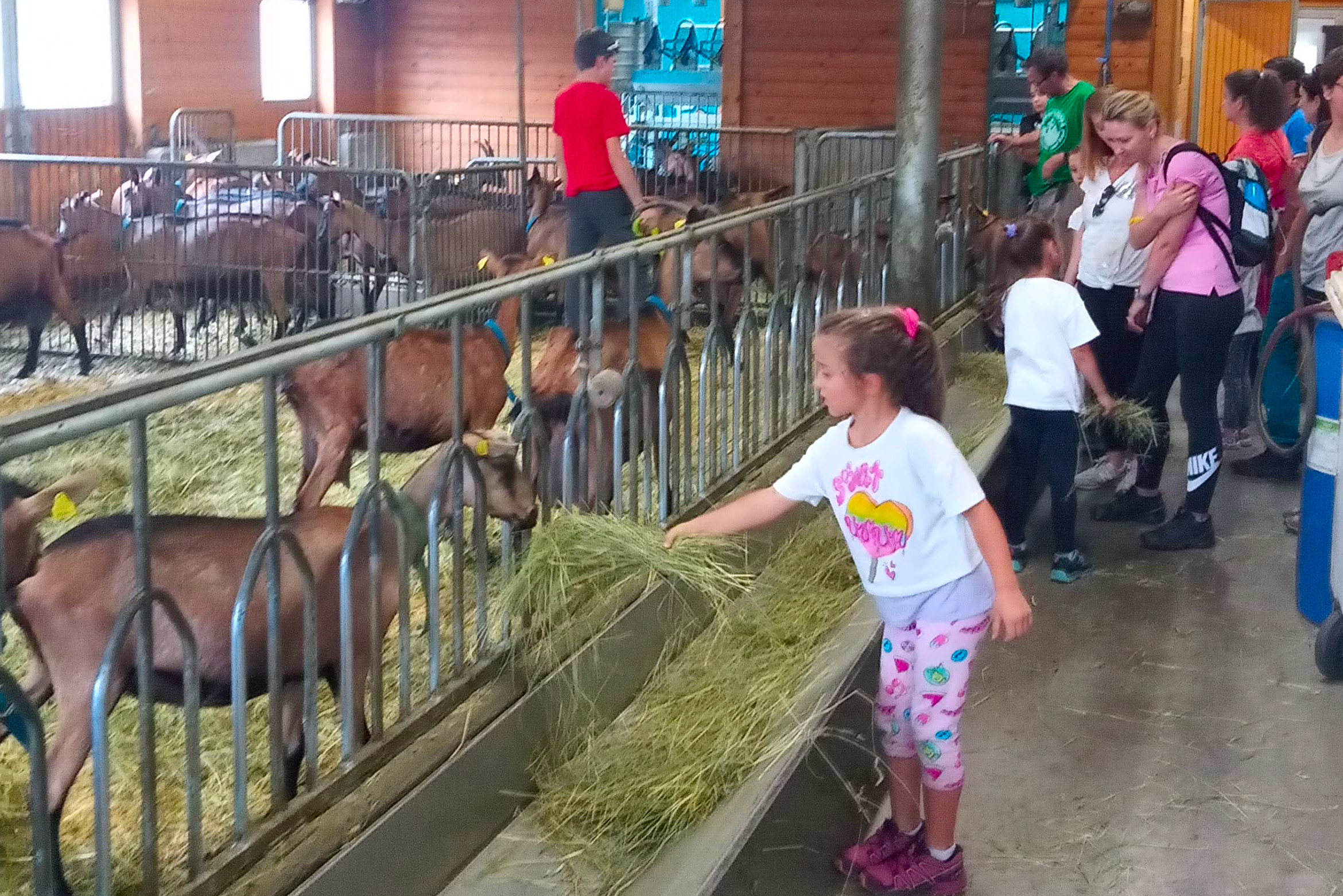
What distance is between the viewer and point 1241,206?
17.9 feet

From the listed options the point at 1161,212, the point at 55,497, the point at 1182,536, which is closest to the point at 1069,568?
the point at 1182,536

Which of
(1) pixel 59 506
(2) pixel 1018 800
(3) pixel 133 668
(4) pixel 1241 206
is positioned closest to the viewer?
(1) pixel 59 506

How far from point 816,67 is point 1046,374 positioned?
1133 centimetres

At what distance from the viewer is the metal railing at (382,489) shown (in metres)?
2.44

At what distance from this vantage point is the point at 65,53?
14828 millimetres

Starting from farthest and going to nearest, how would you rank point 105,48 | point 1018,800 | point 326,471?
point 105,48, point 326,471, point 1018,800

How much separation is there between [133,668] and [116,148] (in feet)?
46.1

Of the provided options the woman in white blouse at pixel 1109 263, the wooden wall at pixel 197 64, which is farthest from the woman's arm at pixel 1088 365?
the wooden wall at pixel 197 64

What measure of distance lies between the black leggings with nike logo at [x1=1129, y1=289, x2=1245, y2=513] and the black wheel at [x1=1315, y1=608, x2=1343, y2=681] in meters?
1.18

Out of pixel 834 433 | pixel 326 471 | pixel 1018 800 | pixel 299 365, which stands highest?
pixel 299 365

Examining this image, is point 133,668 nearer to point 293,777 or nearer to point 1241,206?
point 293,777

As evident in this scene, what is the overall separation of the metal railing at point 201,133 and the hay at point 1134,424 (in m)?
10.8

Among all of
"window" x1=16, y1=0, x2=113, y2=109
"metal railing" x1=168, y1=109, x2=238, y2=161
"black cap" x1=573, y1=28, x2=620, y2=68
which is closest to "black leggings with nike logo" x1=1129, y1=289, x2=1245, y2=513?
"black cap" x1=573, y1=28, x2=620, y2=68

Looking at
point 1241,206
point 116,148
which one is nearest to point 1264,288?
point 1241,206
